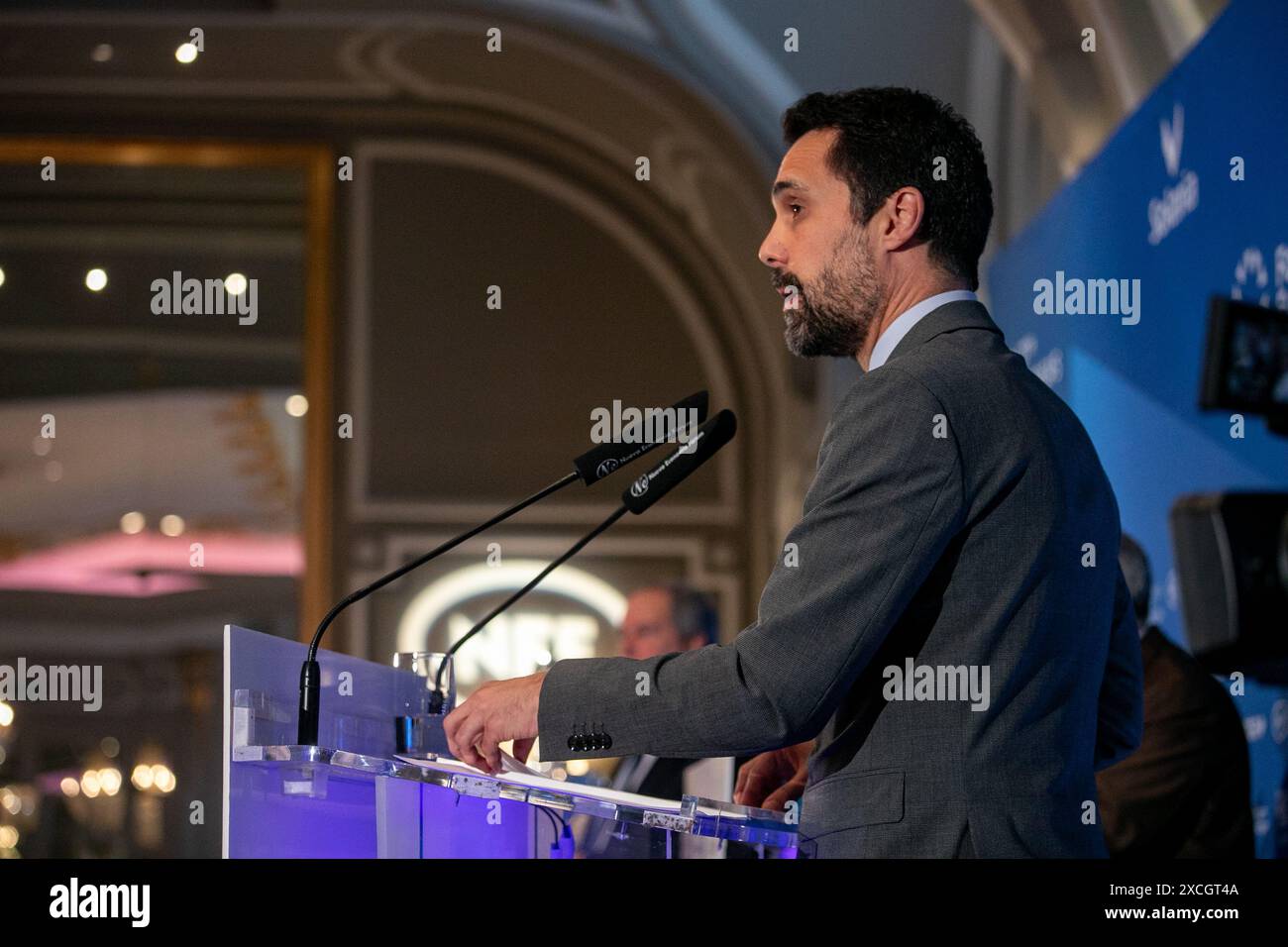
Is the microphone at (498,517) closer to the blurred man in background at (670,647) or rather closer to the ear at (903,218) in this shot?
the ear at (903,218)

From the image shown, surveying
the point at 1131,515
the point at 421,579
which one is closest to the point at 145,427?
the point at 421,579

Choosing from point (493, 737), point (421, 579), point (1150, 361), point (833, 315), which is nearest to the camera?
point (493, 737)

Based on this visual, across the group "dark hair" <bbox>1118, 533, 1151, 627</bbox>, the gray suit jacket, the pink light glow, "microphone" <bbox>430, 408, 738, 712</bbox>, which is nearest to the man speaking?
the gray suit jacket

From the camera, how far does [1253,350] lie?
9.82 ft

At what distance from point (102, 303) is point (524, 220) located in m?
2.05

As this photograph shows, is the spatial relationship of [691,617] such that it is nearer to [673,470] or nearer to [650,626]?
[650,626]

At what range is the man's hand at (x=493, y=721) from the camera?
64.1 inches

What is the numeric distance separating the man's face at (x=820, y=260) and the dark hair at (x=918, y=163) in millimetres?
21

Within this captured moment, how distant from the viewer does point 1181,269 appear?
3.60 meters

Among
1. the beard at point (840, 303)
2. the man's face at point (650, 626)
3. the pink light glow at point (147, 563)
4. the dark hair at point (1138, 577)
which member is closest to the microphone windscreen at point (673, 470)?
the beard at point (840, 303)

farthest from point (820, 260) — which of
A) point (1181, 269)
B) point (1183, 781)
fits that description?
point (1181, 269)

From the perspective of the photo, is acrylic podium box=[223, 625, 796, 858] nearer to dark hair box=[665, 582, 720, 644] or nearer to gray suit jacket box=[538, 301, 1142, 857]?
gray suit jacket box=[538, 301, 1142, 857]
